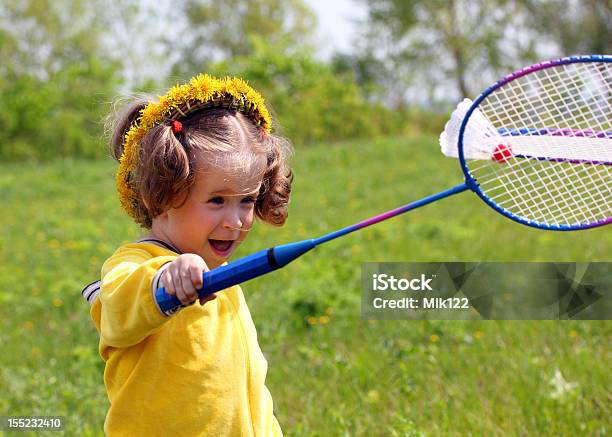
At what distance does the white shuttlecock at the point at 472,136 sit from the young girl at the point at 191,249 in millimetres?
507

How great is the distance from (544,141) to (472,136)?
24 centimetres

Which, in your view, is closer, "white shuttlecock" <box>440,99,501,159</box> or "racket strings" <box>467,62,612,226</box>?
"white shuttlecock" <box>440,99,501,159</box>

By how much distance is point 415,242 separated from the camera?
230 inches

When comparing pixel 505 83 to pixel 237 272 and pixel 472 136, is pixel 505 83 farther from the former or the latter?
pixel 237 272

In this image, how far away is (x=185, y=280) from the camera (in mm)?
1443

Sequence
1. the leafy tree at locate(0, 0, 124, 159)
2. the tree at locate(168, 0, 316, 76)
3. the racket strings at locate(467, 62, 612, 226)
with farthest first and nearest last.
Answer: the tree at locate(168, 0, 316, 76) → the leafy tree at locate(0, 0, 124, 159) → the racket strings at locate(467, 62, 612, 226)

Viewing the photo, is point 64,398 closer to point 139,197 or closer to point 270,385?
point 270,385

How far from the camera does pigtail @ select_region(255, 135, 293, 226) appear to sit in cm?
198

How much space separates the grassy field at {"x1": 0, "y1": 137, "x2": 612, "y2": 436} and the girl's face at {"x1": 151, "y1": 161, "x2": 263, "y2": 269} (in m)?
0.69

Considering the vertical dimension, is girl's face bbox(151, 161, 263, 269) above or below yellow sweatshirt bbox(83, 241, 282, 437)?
above

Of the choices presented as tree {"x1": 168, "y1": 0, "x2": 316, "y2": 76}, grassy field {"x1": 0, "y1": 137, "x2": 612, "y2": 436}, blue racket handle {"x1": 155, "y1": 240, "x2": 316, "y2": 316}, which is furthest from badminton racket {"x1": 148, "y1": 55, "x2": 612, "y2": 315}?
tree {"x1": 168, "y1": 0, "x2": 316, "y2": 76}

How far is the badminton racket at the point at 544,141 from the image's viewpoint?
1.91 m

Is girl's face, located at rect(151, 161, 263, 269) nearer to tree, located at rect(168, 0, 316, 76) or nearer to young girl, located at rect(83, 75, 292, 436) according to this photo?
young girl, located at rect(83, 75, 292, 436)

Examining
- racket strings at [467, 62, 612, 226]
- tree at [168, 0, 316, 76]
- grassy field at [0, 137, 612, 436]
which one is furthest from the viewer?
tree at [168, 0, 316, 76]
